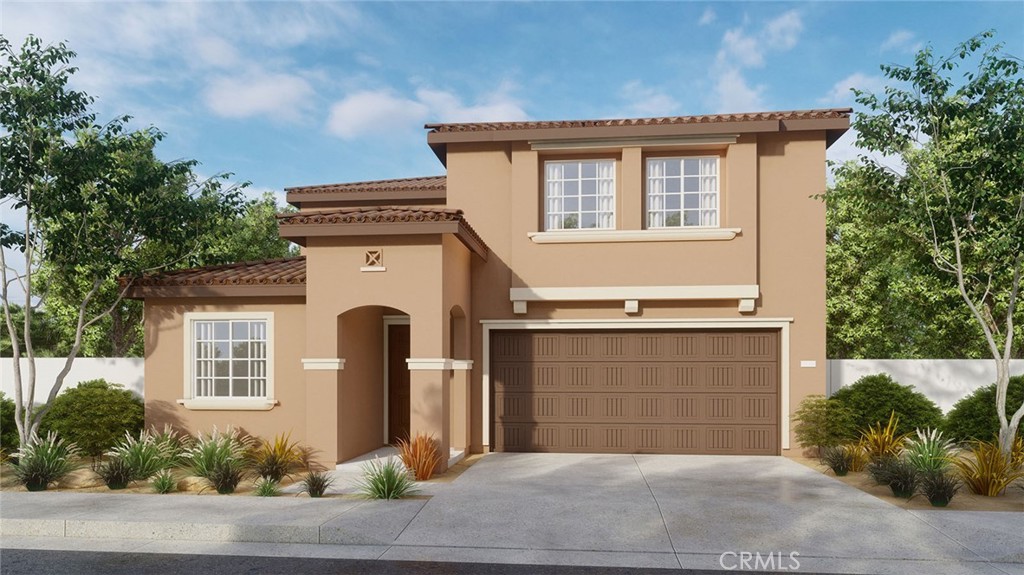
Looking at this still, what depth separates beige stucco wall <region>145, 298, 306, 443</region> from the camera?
12383 millimetres

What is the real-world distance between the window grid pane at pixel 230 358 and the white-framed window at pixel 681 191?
7.83m

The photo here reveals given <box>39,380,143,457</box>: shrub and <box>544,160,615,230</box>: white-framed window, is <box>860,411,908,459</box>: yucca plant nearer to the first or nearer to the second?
<box>544,160,615,230</box>: white-framed window

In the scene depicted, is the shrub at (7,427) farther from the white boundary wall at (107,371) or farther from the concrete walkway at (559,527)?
the concrete walkway at (559,527)

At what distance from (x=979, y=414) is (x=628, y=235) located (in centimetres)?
764

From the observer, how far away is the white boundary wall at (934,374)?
14023 millimetres

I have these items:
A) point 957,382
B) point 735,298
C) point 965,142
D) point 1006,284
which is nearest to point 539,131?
point 735,298

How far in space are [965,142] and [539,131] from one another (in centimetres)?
710

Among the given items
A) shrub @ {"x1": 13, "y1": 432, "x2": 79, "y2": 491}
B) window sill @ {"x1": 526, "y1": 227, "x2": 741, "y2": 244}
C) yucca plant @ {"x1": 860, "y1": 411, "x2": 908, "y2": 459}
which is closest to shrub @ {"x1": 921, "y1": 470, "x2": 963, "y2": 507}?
yucca plant @ {"x1": 860, "y1": 411, "x2": 908, "y2": 459}

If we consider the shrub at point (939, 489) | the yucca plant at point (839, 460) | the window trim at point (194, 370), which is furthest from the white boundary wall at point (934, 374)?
the window trim at point (194, 370)

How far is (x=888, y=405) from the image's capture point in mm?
13117

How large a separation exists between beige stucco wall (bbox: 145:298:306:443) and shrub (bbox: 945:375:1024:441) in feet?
40.7

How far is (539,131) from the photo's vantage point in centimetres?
1319

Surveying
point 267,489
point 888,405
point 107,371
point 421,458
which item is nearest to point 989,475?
point 888,405

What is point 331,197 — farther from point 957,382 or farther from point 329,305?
point 957,382
